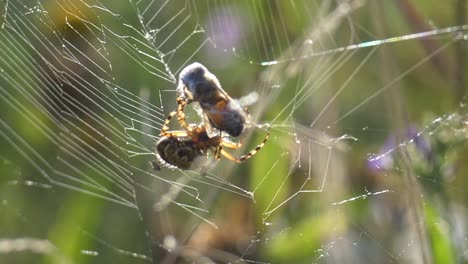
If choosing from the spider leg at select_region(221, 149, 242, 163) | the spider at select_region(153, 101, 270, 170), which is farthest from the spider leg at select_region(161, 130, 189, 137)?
the spider leg at select_region(221, 149, 242, 163)

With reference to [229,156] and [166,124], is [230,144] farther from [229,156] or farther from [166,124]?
[166,124]

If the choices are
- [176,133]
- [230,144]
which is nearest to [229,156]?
[230,144]

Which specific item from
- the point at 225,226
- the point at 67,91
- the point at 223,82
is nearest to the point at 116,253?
the point at 225,226

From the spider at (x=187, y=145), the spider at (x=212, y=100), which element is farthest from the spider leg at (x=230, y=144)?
the spider at (x=212, y=100)

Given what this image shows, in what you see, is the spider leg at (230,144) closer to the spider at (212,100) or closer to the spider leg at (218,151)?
the spider leg at (218,151)

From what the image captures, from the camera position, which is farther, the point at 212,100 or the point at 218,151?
the point at 218,151

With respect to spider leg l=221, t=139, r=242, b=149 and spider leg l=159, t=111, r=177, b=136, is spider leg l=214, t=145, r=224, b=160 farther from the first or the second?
spider leg l=159, t=111, r=177, b=136

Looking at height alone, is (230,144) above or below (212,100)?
below

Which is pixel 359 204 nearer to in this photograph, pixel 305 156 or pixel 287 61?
pixel 305 156
